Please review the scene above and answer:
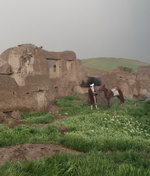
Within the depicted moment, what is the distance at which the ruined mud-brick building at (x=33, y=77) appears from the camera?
1186 centimetres

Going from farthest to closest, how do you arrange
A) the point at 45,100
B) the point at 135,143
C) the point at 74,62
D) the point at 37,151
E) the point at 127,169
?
the point at 74,62
the point at 45,100
the point at 135,143
the point at 37,151
the point at 127,169

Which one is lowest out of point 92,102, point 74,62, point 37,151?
point 92,102

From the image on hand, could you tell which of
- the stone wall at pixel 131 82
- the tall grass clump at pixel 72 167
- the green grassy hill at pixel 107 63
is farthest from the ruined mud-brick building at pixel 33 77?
the green grassy hill at pixel 107 63

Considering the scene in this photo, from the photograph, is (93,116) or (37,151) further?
(93,116)

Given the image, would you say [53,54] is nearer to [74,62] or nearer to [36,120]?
[74,62]

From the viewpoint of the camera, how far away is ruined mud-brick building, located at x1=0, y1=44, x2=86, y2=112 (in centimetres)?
1186


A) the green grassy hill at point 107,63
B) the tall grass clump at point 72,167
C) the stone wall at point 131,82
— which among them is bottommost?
the stone wall at point 131,82

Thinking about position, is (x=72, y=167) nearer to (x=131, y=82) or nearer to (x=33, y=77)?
(x=33, y=77)

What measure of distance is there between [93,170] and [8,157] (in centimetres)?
143

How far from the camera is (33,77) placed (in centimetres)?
1349

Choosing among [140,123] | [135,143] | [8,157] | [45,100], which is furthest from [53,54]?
[8,157]

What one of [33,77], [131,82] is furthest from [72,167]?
[131,82]

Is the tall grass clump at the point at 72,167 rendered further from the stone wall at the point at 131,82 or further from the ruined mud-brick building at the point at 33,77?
the stone wall at the point at 131,82

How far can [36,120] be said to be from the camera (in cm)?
1005
